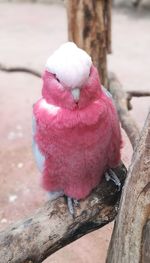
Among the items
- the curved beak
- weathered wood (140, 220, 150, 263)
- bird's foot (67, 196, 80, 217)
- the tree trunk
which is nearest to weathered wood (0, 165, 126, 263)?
bird's foot (67, 196, 80, 217)

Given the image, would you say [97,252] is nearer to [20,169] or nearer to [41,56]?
[20,169]

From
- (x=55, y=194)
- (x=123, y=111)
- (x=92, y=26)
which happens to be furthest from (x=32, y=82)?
(x=55, y=194)

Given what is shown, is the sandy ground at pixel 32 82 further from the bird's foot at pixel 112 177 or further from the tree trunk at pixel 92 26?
the tree trunk at pixel 92 26

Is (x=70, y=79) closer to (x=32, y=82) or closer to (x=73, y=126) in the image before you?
(x=73, y=126)

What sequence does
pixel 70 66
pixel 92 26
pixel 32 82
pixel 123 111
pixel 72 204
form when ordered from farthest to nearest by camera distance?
pixel 32 82, pixel 92 26, pixel 123 111, pixel 72 204, pixel 70 66

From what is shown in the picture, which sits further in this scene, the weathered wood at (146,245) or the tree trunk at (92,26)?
the tree trunk at (92,26)

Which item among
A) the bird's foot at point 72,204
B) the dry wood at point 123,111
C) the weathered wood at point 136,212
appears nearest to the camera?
the weathered wood at point 136,212

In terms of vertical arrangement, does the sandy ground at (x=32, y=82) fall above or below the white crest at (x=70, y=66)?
below

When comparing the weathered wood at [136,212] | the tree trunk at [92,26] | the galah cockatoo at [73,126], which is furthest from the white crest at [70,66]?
the tree trunk at [92,26]

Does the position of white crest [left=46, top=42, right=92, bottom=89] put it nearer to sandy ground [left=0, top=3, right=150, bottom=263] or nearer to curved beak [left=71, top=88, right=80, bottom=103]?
curved beak [left=71, top=88, right=80, bottom=103]
